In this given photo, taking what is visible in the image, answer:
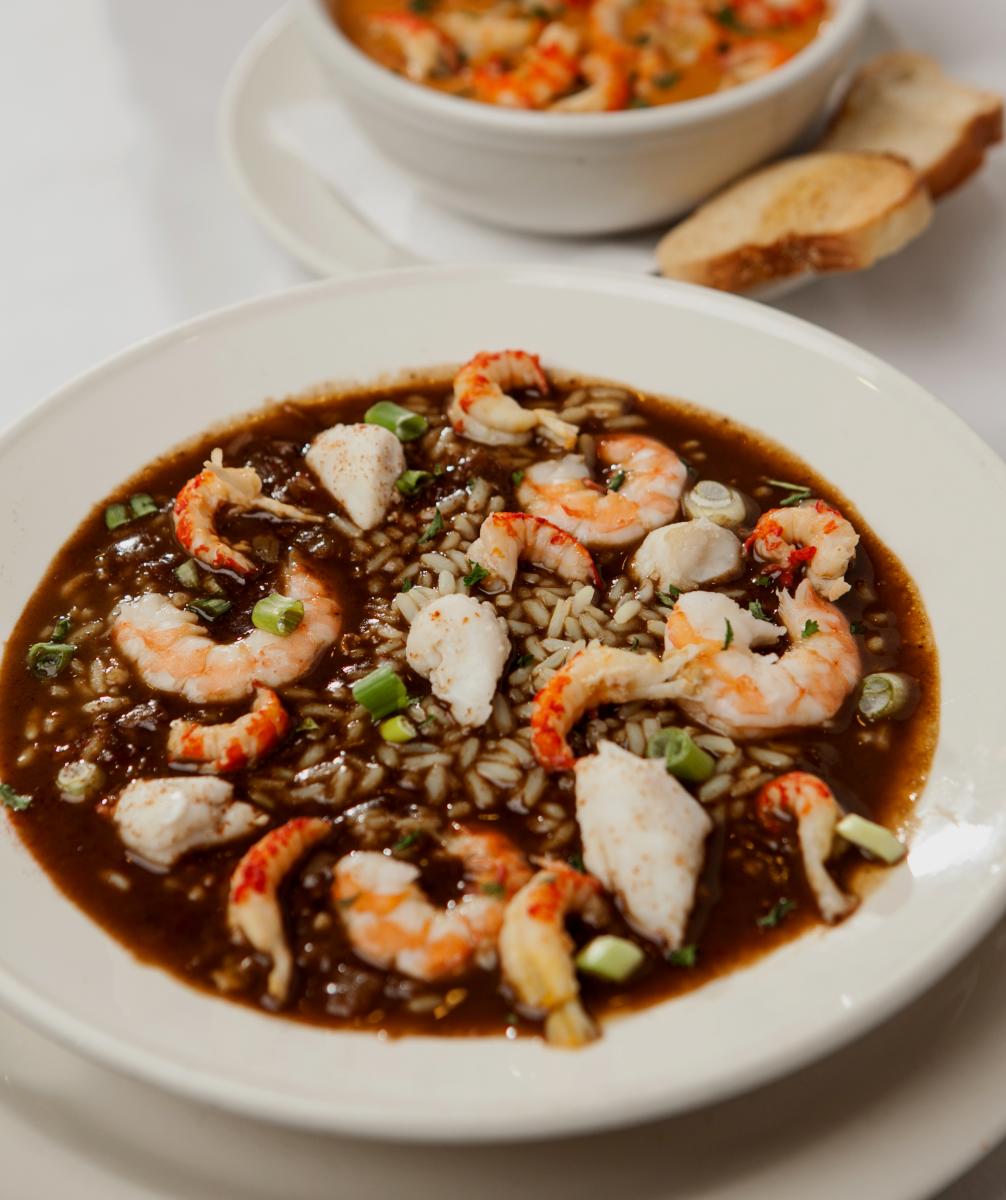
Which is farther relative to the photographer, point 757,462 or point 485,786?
point 757,462

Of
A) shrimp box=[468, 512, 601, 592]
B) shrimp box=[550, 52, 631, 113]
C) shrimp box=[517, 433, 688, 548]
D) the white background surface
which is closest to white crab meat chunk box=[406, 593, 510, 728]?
shrimp box=[468, 512, 601, 592]

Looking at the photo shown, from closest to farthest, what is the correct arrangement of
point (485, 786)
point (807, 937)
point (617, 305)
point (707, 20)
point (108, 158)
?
point (807, 937) < point (485, 786) < point (617, 305) < point (707, 20) < point (108, 158)

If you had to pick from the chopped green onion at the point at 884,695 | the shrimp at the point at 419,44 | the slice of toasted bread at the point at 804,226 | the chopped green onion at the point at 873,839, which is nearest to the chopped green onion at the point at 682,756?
the chopped green onion at the point at 873,839

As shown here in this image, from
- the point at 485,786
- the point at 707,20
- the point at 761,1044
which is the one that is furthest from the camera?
the point at 707,20

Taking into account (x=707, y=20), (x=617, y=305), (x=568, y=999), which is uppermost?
(x=707, y=20)

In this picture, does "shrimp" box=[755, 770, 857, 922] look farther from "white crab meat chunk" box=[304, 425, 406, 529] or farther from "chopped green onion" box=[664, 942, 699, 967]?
"white crab meat chunk" box=[304, 425, 406, 529]

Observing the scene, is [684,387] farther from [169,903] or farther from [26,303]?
[26,303]

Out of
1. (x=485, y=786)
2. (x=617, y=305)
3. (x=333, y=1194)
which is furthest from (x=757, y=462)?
(x=333, y=1194)
